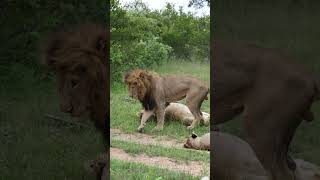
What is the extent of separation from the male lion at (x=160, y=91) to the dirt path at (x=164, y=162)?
0.19m

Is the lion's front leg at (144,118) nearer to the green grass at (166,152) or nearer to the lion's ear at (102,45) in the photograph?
the green grass at (166,152)

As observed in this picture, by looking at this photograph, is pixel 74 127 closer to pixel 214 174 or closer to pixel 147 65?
pixel 147 65

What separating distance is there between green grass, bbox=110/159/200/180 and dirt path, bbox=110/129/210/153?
0.50 ft

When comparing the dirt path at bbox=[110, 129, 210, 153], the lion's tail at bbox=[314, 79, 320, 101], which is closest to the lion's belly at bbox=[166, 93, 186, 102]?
the dirt path at bbox=[110, 129, 210, 153]

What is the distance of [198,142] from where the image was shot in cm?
311

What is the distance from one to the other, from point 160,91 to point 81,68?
56 centimetres

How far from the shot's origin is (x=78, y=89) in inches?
118

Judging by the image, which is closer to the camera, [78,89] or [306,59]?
[306,59]

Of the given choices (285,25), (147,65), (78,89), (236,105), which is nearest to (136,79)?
A: (147,65)

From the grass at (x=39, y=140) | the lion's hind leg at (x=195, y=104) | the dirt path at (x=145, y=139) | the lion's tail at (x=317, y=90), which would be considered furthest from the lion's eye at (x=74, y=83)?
the lion's tail at (x=317, y=90)

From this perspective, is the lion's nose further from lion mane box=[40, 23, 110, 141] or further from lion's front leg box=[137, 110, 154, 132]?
lion's front leg box=[137, 110, 154, 132]

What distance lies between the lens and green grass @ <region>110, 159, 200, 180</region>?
312 centimetres

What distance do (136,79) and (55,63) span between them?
531mm

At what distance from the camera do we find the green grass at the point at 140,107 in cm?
315
